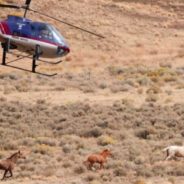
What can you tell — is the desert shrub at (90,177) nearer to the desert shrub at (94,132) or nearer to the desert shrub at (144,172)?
the desert shrub at (144,172)

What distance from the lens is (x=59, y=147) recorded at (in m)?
21.8

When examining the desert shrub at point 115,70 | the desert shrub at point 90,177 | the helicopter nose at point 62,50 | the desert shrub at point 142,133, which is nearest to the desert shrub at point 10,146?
the helicopter nose at point 62,50

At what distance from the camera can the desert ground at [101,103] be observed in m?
18.8

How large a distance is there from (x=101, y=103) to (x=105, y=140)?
31.0ft

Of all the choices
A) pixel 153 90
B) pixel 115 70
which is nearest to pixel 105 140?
pixel 153 90

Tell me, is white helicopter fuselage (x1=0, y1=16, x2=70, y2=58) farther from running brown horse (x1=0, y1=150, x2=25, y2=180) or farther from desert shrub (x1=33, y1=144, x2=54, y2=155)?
running brown horse (x1=0, y1=150, x2=25, y2=180)

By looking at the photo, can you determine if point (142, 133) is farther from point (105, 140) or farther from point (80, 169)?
point (80, 169)

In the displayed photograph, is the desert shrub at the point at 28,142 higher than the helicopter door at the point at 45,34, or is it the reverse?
the helicopter door at the point at 45,34

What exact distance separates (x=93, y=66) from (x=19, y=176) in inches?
1173

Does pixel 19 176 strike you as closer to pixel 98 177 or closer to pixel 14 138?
pixel 98 177

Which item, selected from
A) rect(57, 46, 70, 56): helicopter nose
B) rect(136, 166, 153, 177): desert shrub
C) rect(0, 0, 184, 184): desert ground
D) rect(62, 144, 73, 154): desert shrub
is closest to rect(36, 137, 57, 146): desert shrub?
rect(0, 0, 184, 184): desert ground

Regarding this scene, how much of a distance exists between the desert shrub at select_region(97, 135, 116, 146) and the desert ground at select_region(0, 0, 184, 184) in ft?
0.18

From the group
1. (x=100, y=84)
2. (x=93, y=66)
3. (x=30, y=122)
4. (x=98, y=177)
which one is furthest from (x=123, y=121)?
(x=93, y=66)

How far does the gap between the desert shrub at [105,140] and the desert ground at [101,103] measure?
0.18 feet
